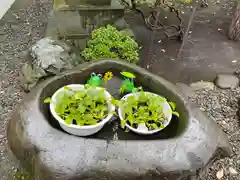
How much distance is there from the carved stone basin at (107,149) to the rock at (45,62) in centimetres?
113

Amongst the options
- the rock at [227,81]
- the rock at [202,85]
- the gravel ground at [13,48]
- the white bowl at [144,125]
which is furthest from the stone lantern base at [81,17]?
the white bowl at [144,125]

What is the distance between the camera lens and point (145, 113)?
2.23m

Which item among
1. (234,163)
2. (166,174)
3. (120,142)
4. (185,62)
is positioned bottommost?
(234,163)

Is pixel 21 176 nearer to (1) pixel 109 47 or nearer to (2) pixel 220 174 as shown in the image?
(1) pixel 109 47

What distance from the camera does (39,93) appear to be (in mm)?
2242

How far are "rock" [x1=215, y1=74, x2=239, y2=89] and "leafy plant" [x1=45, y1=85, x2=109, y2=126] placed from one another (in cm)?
211

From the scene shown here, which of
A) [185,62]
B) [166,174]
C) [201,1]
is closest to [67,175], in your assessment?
[166,174]

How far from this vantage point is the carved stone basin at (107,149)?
6.42 ft

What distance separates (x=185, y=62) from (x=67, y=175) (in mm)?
2623

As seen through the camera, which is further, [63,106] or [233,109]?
[233,109]

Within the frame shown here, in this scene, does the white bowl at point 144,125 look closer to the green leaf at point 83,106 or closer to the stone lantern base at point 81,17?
the green leaf at point 83,106

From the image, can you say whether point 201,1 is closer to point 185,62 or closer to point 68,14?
point 185,62

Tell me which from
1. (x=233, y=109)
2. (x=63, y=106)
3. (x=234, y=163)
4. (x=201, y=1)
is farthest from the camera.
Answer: (x=201, y=1)

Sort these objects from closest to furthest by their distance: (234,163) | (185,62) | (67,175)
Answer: (67,175)
(234,163)
(185,62)
